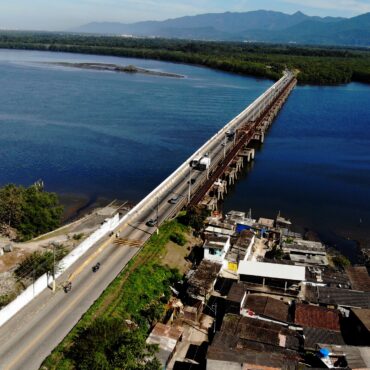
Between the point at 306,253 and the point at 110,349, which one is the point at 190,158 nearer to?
the point at 306,253

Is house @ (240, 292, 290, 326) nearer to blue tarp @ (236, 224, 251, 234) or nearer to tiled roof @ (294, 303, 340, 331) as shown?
tiled roof @ (294, 303, 340, 331)

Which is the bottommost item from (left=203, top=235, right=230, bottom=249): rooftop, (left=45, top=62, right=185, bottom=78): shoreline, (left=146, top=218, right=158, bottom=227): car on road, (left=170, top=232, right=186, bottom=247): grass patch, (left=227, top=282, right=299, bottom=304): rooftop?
(left=227, top=282, right=299, bottom=304): rooftop

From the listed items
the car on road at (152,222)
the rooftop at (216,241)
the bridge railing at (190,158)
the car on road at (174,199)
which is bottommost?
the rooftop at (216,241)

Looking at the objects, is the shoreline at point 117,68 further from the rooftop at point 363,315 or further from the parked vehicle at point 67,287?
the rooftop at point 363,315

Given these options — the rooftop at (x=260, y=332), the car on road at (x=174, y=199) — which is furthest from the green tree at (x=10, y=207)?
the rooftop at (x=260, y=332)

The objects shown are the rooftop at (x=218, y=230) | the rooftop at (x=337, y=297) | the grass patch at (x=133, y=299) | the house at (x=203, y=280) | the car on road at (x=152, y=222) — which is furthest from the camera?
the rooftop at (x=218, y=230)

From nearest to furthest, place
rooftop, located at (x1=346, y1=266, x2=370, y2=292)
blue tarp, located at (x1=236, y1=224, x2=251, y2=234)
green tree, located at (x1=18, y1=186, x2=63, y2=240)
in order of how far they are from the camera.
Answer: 1. rooftop, located at (x1=346, y1=266, x2=370, y2=292)
2. green tree, located at (x1=18, y1=186, x2=63, y2=240)
3. blue tarp, located at (x1=236, y1=224, x2=251, y2=234)

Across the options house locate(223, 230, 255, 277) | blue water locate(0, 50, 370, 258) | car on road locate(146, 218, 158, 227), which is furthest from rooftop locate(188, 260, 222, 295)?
blue water locate(0, 50, 370, 258)
